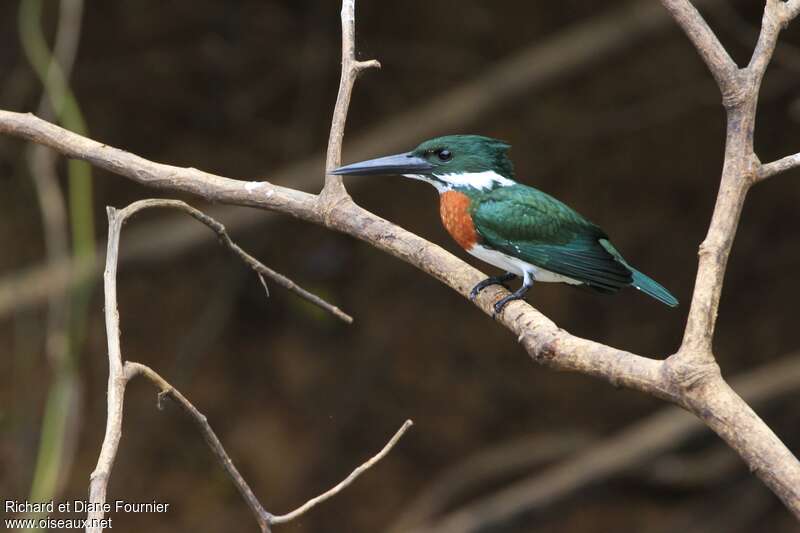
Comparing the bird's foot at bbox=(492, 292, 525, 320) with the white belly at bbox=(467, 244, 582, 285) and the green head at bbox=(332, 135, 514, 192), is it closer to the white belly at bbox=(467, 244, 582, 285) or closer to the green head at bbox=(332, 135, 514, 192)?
the white belly at bbox=(467, 244, 582, 285)

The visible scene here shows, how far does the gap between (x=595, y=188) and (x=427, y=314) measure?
79 centimetres

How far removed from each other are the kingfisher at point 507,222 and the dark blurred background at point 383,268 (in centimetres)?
148

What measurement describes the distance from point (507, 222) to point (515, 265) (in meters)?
0.08

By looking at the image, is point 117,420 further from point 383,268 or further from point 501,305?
point 383,268

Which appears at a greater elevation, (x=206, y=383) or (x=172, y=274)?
(x=172, y=274)

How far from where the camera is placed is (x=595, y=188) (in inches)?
154

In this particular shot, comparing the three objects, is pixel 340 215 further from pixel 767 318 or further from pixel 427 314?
pixel 767 318

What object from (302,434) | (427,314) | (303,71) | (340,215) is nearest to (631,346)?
(427,314)

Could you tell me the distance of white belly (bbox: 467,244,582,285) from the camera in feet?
6.50

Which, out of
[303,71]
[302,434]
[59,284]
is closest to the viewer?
[59,284]

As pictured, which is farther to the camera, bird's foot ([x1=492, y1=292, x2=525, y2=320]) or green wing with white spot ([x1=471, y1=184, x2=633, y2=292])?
green wing with white spot ([x1=471, y1=184, x2=633, y2=292])

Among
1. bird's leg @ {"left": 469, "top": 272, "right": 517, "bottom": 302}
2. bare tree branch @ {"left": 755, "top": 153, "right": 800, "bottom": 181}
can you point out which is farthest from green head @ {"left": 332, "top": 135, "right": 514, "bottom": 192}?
bare tree branch @ {"left": 755, "top": 153, "right": 800, "bottom": 181}

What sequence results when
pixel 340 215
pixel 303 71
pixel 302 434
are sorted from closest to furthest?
pixel 340 215
pixel 303 71
pixel 302 434

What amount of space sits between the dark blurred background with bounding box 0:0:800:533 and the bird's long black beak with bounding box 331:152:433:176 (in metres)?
1.49
